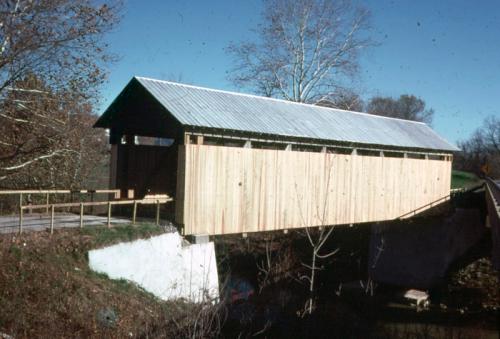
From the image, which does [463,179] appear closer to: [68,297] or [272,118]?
[272,118]

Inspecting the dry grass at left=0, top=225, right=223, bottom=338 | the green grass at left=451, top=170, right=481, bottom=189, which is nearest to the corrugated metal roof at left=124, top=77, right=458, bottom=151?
the dry grass at left=0, top=225, right=223, bottom=338

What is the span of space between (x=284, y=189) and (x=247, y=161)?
5.26ft

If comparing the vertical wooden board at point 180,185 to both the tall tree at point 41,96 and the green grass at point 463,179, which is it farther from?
the green grass at point 463,179

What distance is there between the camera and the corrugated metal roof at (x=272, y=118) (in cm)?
1213

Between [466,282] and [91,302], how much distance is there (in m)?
15.6

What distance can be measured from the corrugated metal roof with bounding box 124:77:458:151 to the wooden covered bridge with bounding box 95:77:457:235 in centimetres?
5

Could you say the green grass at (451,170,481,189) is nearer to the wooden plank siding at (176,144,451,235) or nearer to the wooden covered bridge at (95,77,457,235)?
the wooden plank siding at (176,144,451,235)

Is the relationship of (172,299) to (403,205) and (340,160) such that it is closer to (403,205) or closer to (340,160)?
(340,160)

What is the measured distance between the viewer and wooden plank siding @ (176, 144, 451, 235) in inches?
456

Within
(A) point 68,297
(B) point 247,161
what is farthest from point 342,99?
(A) point 68,297

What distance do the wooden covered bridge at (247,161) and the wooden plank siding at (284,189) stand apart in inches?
1.0

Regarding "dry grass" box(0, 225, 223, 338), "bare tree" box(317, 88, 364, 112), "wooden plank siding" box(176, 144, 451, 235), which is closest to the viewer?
"dry grass" box(0, 225, 223, 338)

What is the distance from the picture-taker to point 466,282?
63.7 ft

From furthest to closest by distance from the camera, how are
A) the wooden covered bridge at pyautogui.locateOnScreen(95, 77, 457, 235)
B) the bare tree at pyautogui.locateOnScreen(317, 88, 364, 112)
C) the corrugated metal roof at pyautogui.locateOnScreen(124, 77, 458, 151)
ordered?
the bare tree at pyautogui.locateOnScreen(317, 88, 364, 112), the corrugated metal roof at pyautogui.locateOnScreen(124, 77, 458, 151), the wooden covered bridge at pyautogui.locateOnScreen(95, 77, 457, 235)
